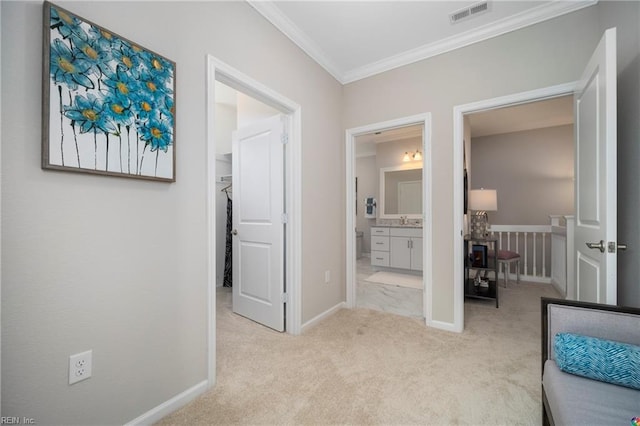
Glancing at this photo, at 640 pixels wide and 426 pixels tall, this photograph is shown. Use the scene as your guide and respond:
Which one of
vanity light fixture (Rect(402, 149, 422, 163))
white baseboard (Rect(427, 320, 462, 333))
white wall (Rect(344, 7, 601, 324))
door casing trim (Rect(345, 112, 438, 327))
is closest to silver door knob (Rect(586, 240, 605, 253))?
white wall (Rect(344, 7, 601, 324))

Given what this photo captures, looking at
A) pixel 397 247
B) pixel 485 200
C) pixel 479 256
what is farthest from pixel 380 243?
pixel 479 256

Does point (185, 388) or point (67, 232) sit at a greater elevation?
point (67, 232)

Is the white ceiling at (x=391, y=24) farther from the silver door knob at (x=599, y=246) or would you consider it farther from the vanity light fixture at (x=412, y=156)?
the vanity light fixture at (x=412, y=156)

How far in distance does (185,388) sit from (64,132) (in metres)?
1.41

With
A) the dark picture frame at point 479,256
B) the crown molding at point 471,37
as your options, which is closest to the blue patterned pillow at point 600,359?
the dark picture frame at point 479,256

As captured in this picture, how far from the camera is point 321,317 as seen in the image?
271 cm

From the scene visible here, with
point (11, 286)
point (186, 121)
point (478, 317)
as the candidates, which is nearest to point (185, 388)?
point (11, 286)

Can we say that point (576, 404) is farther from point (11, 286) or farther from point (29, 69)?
point (29, 69)

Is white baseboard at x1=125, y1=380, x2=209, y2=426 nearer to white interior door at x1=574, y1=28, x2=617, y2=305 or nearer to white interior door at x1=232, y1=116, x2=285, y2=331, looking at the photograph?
white interior door at x1=232, y1=116, x2=285, y2=331

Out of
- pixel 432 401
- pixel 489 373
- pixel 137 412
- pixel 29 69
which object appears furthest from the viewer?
pixel 489 373

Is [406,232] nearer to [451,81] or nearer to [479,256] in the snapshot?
[479,256]

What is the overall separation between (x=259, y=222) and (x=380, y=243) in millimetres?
3035

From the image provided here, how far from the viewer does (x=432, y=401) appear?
5.02 ft

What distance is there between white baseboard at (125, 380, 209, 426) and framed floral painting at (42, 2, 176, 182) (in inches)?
46.5
